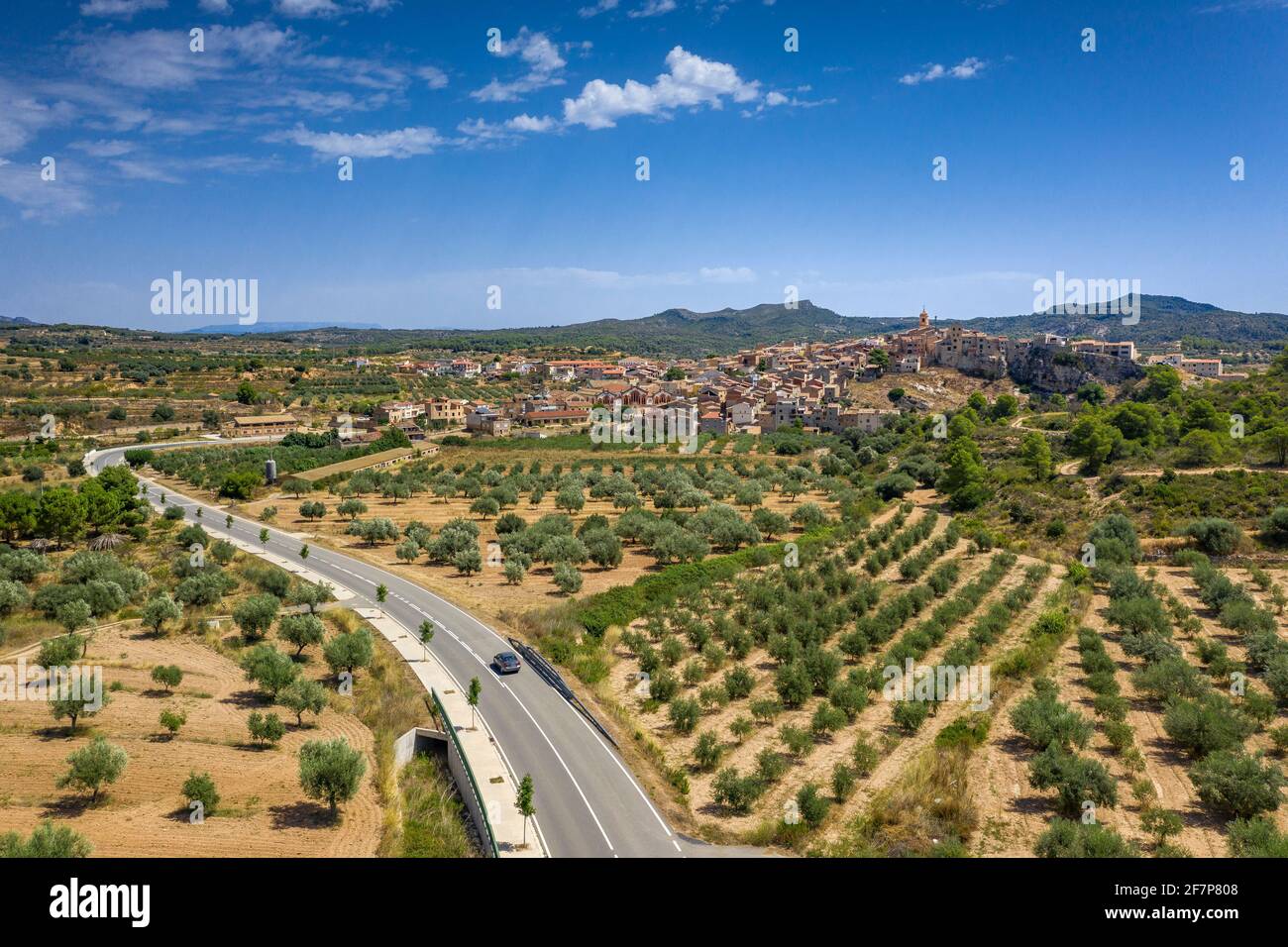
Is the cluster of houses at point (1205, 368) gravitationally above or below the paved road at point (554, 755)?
above

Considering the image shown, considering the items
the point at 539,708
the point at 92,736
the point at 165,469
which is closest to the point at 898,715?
the point at 539,708

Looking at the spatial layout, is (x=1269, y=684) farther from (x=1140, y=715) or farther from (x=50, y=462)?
(x=50, y=462)

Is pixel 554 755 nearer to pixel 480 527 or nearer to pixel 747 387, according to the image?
pixel 480 527
